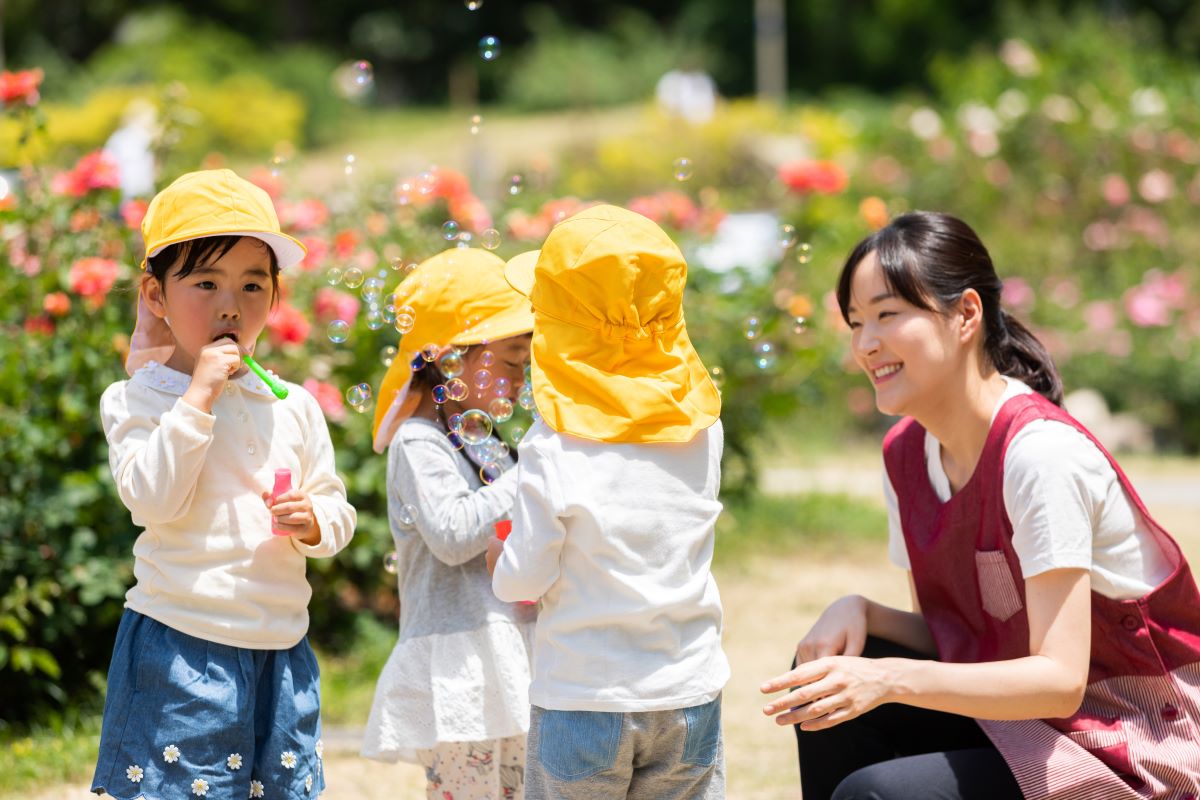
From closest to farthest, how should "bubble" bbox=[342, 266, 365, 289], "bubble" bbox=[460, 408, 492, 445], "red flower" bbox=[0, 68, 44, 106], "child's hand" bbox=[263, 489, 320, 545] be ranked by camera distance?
"child's hand" bbox=[263, 489, 320, 545] < "bubble" bbox=[460, 408, 492, 445] < "bubble" bbox=[342, 266, 365, 289] < "red flower" bbox=[0, 68, 44, 106]

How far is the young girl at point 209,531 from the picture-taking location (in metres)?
2.36

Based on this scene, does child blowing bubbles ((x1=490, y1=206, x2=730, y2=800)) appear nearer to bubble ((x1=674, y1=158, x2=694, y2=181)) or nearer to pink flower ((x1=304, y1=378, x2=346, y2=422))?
bubble ((x1=674, y1=158, x2=694, y2=181))

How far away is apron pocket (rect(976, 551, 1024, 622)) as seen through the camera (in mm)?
2424

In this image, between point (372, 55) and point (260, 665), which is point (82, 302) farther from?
point (372, 55)

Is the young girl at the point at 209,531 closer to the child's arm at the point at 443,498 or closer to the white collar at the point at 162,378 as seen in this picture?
the white collar at the point at 162,378

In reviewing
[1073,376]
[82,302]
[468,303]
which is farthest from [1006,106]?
[468,303]

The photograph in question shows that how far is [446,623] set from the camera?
2.65 metres

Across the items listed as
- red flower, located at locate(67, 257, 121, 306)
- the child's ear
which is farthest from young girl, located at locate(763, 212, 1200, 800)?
red flower, located at locate(67, 257, 121, 306)

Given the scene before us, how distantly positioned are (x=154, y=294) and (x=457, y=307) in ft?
1.81

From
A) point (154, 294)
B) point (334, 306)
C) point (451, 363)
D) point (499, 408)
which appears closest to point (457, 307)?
point (451, 363)

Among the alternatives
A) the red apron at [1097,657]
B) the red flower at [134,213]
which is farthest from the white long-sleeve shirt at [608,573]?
the red flower at [134,213]

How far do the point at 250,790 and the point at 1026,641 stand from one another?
4.48 feet

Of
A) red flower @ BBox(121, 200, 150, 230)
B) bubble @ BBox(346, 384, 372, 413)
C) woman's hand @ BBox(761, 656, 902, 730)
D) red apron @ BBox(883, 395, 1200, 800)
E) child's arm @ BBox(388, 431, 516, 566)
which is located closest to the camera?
woman's hand @ BBox(761, 656, 902, 730)

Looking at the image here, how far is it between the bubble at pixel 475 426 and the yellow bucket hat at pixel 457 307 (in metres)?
0.14
